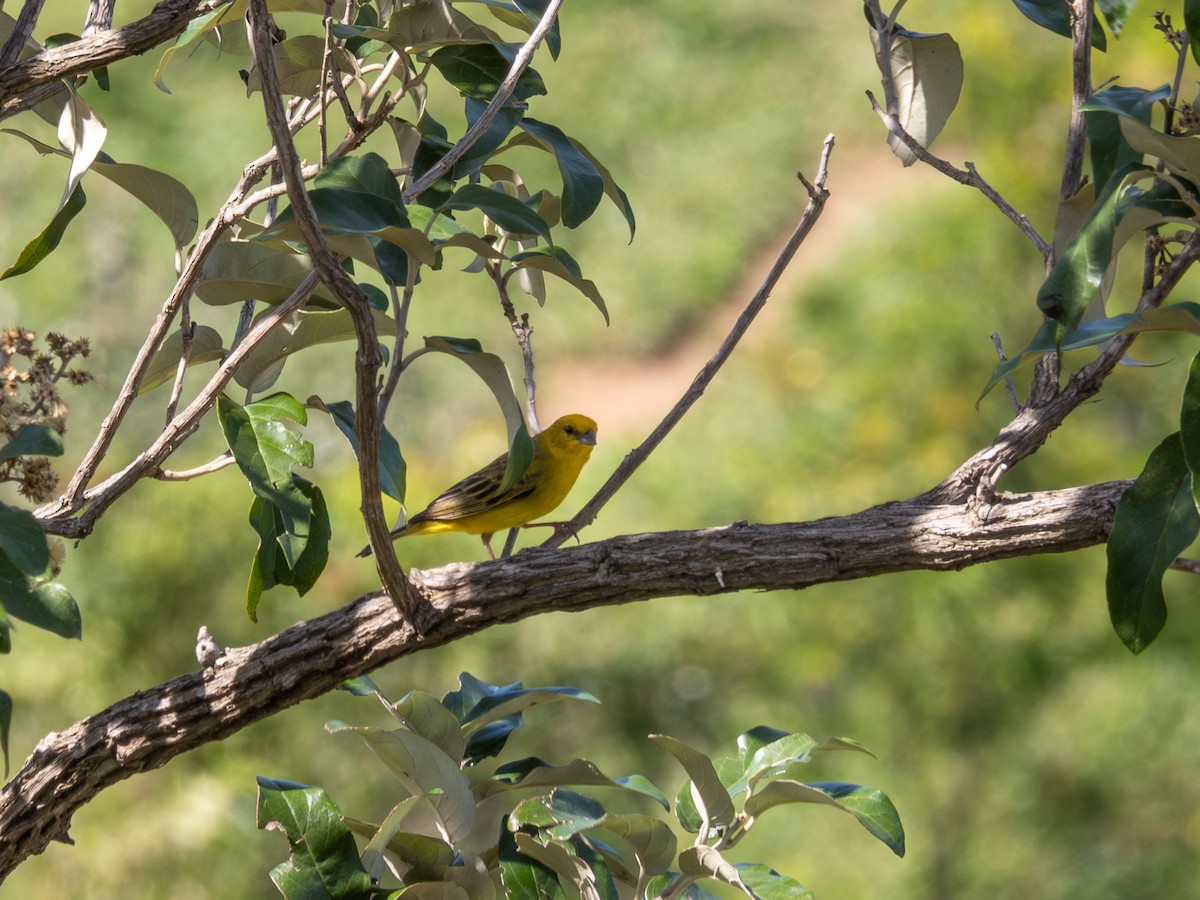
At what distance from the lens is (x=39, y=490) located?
1.44 m

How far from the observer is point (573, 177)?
5.26 ft

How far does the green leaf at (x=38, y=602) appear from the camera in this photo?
1.22m

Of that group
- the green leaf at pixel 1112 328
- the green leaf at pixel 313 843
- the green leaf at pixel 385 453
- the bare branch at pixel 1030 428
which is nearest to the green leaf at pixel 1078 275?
the green leaf at pixel 1112 328

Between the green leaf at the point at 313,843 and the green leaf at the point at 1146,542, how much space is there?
3.06 ft

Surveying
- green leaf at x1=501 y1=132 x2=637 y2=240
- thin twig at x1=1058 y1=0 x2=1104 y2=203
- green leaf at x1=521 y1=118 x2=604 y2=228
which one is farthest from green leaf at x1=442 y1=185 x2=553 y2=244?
thin twig at x1=1058 y1=0 x2=1104 y2=203

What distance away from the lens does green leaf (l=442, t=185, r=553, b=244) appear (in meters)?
1.53

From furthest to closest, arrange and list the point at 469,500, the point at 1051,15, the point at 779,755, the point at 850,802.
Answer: the point at 469,500 < the point at 1051,15 < the point at 779,755 < the point at 850,802

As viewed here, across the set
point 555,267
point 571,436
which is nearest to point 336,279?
point 555,267

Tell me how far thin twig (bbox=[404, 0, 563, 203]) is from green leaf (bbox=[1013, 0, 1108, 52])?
2.50ft

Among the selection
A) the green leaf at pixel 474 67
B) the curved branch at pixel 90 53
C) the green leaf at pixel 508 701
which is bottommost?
the green leaf at pixel 508 701

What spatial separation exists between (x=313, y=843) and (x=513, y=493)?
6.54ft

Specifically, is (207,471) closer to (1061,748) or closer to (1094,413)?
(1061,748)

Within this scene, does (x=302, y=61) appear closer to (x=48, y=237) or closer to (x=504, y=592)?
(x=48, y=237)

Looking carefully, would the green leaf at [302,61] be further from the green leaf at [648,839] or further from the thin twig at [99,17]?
the green leaf at [648,839]
